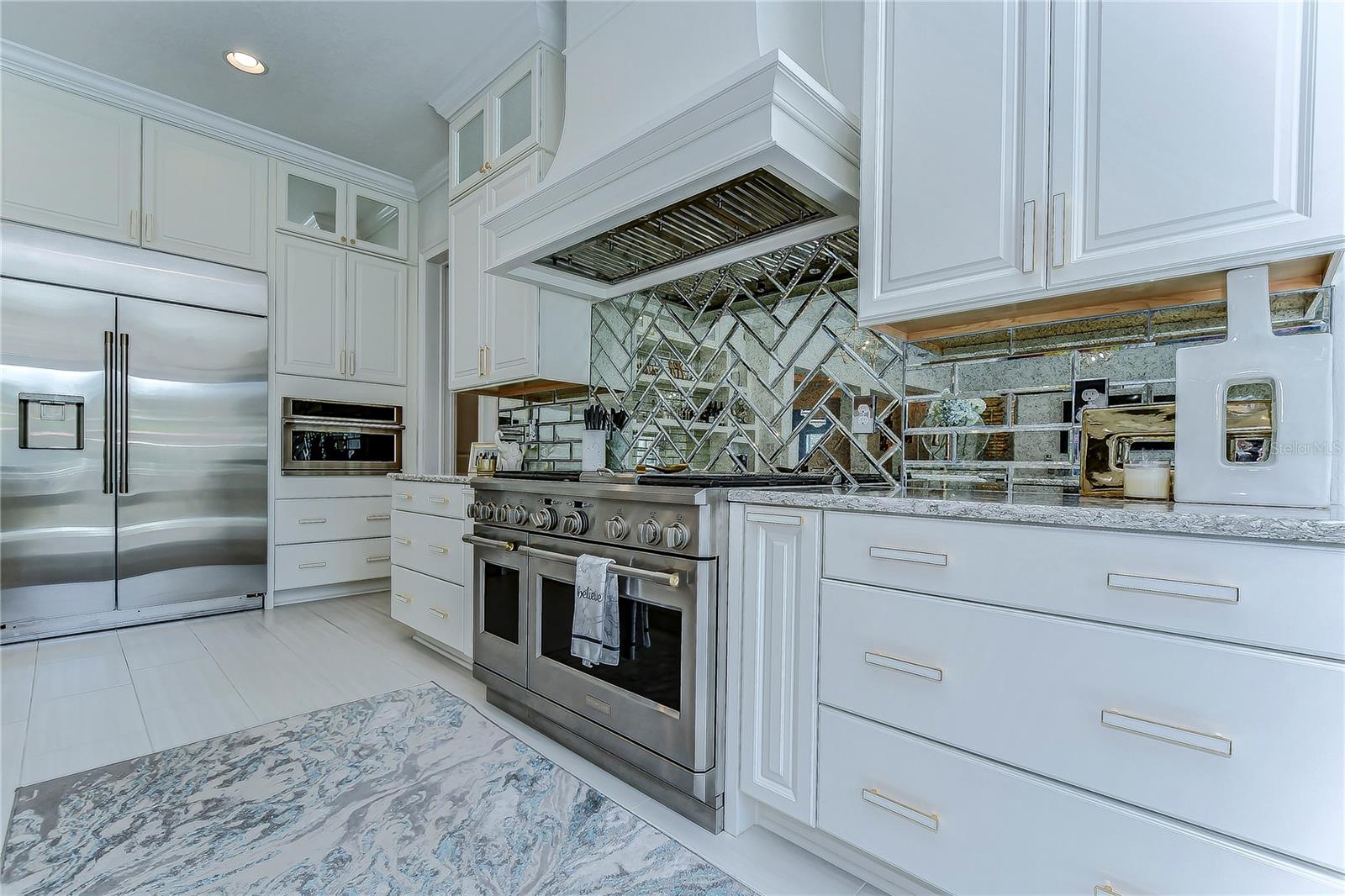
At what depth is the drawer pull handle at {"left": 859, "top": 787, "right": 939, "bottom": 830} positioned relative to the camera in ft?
4.06

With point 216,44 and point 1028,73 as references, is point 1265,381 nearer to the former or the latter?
point 1028,73

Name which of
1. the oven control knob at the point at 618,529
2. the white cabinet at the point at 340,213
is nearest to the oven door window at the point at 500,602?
the oven control knob at the point at 618,529

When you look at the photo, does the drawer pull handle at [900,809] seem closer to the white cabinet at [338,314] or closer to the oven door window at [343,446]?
the oven door window at [343,446]

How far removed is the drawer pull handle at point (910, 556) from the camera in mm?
1234

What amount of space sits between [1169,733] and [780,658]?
76 centimetres

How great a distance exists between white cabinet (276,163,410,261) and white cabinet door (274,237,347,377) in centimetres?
12

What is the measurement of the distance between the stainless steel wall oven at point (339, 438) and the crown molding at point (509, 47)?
2077 mm

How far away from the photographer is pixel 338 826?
1630 millimetres

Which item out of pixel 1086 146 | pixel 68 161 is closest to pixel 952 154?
pixel 1086 146

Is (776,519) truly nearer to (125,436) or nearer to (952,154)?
(952,154)

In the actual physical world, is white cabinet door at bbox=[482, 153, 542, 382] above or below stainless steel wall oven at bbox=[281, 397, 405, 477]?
above

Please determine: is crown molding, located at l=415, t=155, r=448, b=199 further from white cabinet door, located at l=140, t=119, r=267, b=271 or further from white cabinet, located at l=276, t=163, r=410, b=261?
white cabinet door, located at l=140, t=119, r=267, b=271

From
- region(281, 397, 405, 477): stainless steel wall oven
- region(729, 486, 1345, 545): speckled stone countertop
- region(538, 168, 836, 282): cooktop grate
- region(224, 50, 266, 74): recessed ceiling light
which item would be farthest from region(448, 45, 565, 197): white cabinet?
region(729, 486, 1345, 545): speckled stone countertop

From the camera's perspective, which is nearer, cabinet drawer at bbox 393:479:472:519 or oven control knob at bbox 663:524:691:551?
oven control knob at bbox 663:524:691:551
